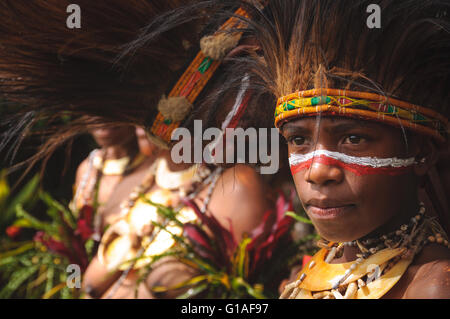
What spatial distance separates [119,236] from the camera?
91.9 inches

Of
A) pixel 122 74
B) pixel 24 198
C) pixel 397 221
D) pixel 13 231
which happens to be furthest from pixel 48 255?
pixel 397 221

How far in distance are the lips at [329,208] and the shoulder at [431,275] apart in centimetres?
22

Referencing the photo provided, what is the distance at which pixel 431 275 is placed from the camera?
116 centimetres

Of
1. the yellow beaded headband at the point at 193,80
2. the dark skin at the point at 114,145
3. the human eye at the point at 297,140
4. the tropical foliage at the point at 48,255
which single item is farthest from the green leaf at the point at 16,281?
the human eye at the point at 297,140

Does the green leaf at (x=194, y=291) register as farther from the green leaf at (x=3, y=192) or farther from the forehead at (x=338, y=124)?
the green leaf at (x=3, y=192)

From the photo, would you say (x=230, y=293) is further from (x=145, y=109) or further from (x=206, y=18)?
(x=206, y=18)

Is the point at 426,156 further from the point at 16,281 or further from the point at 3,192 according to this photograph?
the point at 3,192

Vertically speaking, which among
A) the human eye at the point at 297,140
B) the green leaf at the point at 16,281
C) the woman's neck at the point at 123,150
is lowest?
the green leaf at the point at 16,281

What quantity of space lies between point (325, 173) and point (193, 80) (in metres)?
0.71

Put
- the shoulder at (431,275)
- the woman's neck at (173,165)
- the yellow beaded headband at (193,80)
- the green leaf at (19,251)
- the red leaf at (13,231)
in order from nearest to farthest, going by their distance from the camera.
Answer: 1. the shoulder at (431,275)
2. the yellow beaded headband at (193,80)
3. the woman's neck at (173,165)
4. the green leaf at (19,251)
5. the red leaf at (13,231)

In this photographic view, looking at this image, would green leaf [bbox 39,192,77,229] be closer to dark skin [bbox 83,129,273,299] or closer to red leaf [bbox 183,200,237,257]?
dark skin [bbox 83,129,273,299]

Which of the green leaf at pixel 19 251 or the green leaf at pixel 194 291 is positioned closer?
the green leaf at pixel 194 291

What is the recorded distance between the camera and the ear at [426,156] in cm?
124
